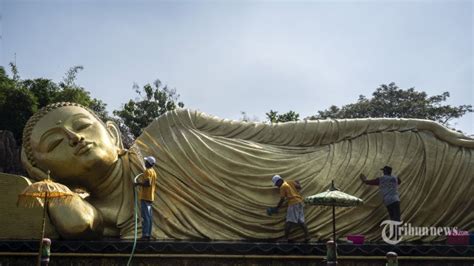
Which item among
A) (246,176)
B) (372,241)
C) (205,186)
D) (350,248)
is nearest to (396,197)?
(372,241)

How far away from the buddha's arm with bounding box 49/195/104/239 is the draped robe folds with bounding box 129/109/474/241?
1072mm

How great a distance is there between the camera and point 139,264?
291 inches

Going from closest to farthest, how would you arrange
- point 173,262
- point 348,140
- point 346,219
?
1. point 173,262
2. point 346,219
3. point 348,140

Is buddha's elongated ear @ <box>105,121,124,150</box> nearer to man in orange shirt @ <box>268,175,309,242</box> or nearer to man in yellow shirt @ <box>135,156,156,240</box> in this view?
man in yellow shirt @ <box>135,156,156,240</box>

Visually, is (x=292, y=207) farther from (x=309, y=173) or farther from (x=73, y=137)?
(x=73, y=137)

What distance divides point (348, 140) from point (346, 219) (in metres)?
1.34

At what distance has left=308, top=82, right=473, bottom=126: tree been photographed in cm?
2736

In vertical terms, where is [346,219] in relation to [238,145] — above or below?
below

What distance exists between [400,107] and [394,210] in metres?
21.1

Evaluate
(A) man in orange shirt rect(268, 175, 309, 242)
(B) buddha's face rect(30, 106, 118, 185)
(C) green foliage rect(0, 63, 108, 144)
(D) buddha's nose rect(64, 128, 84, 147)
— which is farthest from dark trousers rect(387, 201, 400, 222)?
(C) green foliage rect(0, 63, 108, 144)

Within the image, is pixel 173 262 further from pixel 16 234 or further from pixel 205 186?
pixel 16 234

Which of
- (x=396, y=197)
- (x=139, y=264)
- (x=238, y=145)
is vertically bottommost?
(x=139, y=264)

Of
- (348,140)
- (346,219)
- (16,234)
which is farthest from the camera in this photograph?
(348,140)

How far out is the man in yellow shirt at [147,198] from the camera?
798cm
